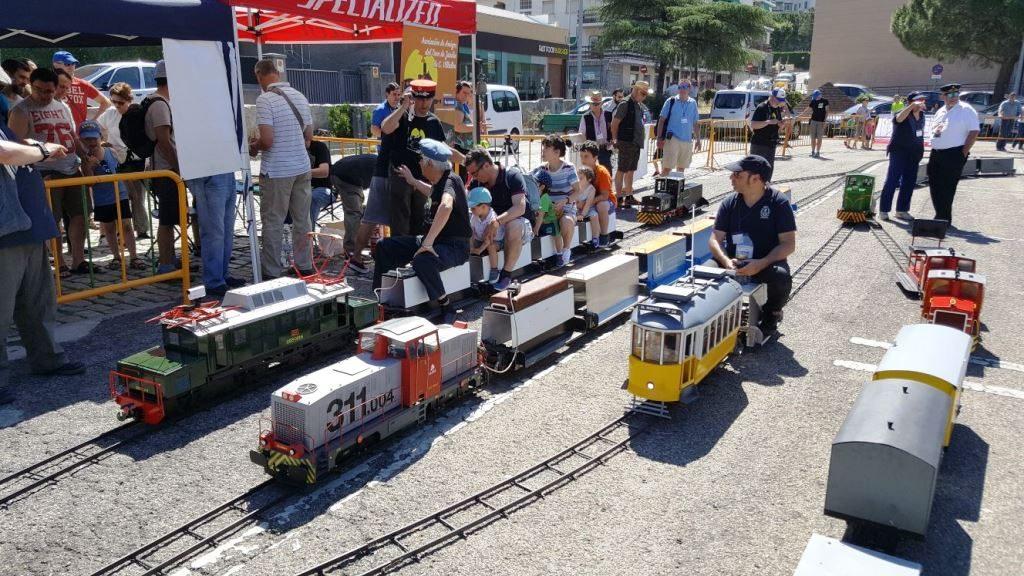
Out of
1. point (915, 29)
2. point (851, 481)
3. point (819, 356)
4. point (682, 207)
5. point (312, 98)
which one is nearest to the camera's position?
point (851, 481)

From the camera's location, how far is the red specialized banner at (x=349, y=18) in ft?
29.0

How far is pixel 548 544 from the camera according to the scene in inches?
177

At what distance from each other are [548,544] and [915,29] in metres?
53.0

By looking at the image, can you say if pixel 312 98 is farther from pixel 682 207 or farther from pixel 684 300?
pixel 684 300

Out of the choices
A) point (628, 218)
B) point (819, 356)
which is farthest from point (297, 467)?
point (628, 218)

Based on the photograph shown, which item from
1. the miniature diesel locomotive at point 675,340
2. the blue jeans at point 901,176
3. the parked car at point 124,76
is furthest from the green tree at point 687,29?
the miniature diesel locomotive at point 675,340

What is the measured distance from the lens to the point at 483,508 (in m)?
4.85

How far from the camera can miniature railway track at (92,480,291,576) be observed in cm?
425

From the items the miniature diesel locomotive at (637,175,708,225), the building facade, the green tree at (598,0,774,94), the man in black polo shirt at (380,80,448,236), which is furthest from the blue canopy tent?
the building facade

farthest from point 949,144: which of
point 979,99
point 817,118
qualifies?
point 979,99

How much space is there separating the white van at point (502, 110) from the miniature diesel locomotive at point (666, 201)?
13.0 meters

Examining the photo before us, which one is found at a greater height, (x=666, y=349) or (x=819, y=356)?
(x=666, y=349)

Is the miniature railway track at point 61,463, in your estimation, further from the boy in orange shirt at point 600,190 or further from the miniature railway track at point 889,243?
the miniature railway track at point 889,243

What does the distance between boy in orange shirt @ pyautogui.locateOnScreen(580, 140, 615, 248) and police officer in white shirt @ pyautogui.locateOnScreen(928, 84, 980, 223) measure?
19.3 ft
